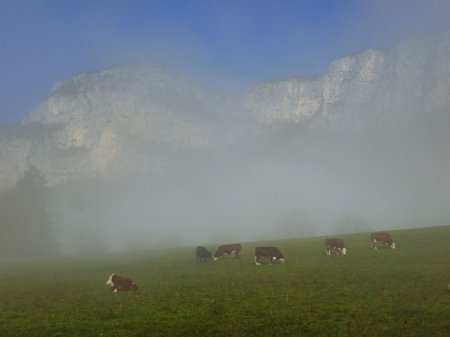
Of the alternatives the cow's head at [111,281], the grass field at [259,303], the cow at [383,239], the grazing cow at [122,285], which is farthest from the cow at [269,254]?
the cow's head at [111,281]

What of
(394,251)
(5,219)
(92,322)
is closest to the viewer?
(92,322)

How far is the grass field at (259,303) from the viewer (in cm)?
1789

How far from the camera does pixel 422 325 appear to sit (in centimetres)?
1725

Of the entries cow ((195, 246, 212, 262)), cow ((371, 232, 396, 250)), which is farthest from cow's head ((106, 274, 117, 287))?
cow ((371, 232, 396, 250))

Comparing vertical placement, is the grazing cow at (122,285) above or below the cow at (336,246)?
below

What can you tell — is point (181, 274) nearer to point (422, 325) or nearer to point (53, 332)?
point (53, 332)

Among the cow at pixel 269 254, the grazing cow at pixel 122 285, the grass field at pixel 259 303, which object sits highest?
the cow at pixel 269 254

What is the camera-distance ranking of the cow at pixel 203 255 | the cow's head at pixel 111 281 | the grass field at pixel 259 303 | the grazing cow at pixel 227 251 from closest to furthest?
the grass field at pixel 259 303, the cow's head at pixel 111 281, the cow at pixel 203 255, the grazing cow at pixel 227 251

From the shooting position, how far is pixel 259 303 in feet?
71.9

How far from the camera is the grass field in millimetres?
17891

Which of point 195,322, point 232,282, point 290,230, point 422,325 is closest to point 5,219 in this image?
point 290,230

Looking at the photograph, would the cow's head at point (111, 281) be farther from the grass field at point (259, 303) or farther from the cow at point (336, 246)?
the cow at point (336, 246)

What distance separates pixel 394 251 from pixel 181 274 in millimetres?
19900

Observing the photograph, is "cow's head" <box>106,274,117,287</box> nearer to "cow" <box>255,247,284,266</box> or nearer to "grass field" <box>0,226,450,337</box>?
"grass field" <box>0,226,450,337</box>
